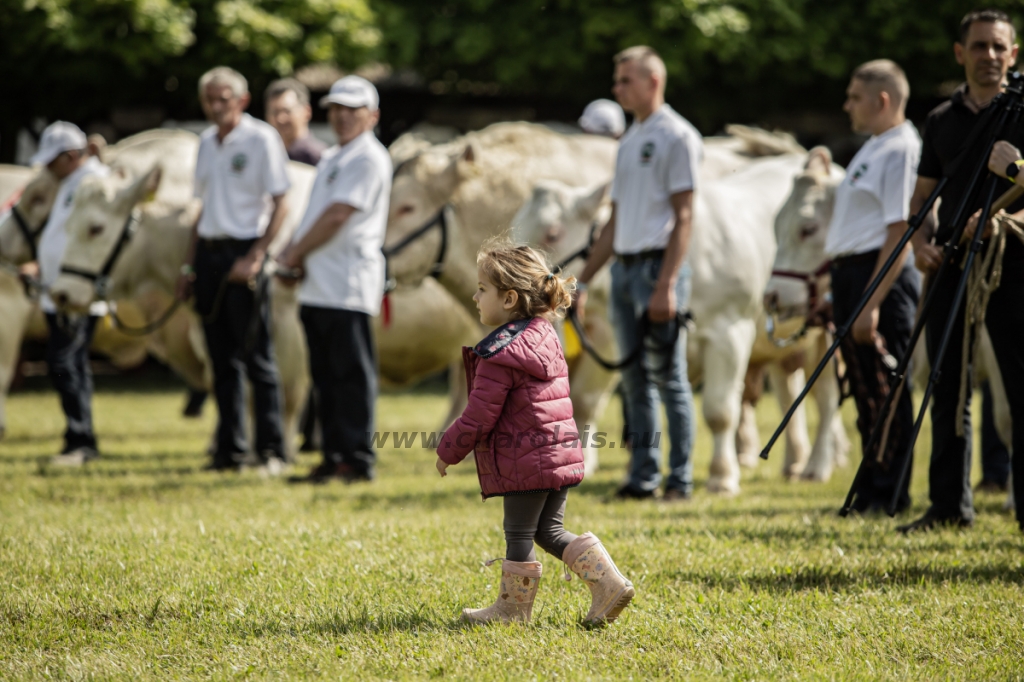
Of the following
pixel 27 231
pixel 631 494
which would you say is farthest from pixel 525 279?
pixel 27 231

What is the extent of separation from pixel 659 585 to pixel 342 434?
361 centimetres

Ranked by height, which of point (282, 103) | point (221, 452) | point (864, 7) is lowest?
point (221, 452)

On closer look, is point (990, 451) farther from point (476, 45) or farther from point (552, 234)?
point (476, 45)

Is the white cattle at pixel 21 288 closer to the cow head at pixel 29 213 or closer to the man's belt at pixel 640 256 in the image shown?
the cow head at pixel 29 213

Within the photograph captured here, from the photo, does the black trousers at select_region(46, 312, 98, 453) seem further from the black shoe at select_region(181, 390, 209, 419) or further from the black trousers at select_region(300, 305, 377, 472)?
the black shoe at select_region(181, 390, 209, 419)

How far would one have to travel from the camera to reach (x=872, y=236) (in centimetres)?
621

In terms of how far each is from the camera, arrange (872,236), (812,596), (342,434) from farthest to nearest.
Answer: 1. (342,434)
2. (872,236)
3. (812,596)

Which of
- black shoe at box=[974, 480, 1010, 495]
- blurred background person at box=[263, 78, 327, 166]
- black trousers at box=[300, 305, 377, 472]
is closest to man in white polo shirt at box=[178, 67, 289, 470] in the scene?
black trousers at box=[300, 305, 377, 472]

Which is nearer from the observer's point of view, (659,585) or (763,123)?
(659,585)

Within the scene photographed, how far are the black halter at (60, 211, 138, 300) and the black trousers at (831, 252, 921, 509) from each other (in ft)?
16.7

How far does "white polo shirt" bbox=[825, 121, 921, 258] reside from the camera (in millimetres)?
6121

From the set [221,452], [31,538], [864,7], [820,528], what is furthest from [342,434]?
[864,7]

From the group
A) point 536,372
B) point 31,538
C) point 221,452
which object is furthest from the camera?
point 221,452

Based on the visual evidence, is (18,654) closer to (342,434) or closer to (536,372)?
(536,372)
